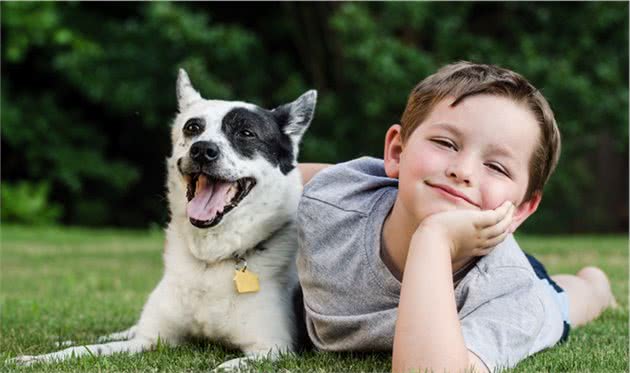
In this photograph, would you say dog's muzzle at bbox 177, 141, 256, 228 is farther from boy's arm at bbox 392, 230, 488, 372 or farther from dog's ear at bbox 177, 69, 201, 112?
boy's arm at bbox 392, 230, 488, 372

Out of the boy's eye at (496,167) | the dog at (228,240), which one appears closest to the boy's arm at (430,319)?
the boy's eye at (496,167)

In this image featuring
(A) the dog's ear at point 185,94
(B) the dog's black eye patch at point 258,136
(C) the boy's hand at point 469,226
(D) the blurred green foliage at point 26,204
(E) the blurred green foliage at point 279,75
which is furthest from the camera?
(D) the blurred green foliage at point 26,204

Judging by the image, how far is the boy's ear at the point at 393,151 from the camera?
114 inches

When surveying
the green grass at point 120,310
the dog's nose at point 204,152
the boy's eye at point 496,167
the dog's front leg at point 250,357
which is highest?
the dog's nose at point 204,152

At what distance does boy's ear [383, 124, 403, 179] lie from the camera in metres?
2.90

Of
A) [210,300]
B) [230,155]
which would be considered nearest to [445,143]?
[230,155]

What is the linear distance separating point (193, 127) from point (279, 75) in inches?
383

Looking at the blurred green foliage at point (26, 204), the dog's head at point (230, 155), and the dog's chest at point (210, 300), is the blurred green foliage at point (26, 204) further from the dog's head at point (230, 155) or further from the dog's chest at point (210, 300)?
the dog's chest at point (210, 300)

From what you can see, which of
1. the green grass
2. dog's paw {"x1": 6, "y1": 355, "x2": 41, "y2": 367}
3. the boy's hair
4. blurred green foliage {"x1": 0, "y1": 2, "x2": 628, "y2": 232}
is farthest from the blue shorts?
blurred green foliage {"x1": 0, "y1": 2, "x2": 628, "y2": 232}

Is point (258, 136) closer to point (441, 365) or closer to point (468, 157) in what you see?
point (468, 157)

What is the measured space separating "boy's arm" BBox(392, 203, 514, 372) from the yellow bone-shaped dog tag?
28.6 inches

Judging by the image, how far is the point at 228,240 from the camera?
3.11 m

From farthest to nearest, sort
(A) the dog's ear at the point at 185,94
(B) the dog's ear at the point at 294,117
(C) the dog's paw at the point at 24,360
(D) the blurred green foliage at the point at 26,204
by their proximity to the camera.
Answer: (D) the blurred green foliage at the point at 26,204 → (A) the dog's ear at the point at 185,94 → (B) the dog's ear at the point at 294,117 → (C) the dog's paw at the point at 24,360

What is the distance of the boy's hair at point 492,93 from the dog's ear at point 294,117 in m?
0.65
